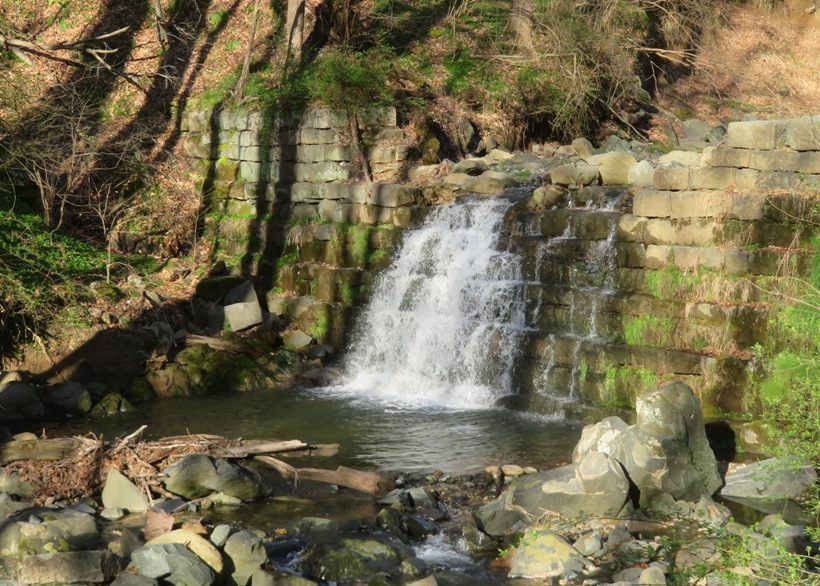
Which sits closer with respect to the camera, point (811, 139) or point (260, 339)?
point (811, 139)

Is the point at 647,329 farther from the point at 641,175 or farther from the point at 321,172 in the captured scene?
the point at 321,172

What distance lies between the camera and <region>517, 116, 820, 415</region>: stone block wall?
35.3 feet

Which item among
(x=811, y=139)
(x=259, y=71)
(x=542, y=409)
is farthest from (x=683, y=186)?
(x=259, y=71)

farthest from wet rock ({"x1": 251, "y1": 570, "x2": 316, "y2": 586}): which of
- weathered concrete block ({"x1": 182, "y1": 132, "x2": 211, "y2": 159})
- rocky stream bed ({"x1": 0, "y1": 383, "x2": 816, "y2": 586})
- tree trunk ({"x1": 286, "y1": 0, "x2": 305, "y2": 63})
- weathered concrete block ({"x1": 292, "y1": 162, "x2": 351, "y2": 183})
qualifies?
tree trunk ({"x1": 286, "y1": 0, "x2": 305, "y2": 63})

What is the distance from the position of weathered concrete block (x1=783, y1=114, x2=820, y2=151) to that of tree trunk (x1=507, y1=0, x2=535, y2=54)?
8530 mm

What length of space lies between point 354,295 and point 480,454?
5.39 meters

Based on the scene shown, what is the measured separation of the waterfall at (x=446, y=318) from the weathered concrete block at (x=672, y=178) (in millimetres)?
2139

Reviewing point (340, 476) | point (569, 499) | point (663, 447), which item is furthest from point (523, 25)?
point (569, 499)

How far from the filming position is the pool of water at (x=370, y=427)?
33.1ft

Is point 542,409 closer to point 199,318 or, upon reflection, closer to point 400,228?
point 400,228

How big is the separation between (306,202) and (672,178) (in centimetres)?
681

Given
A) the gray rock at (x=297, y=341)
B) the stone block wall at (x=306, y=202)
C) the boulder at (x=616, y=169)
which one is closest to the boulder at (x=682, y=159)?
the boulder at (x=616, y=169)

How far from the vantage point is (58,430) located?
37.2 ft

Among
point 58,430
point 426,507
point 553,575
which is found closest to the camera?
point 553,575
